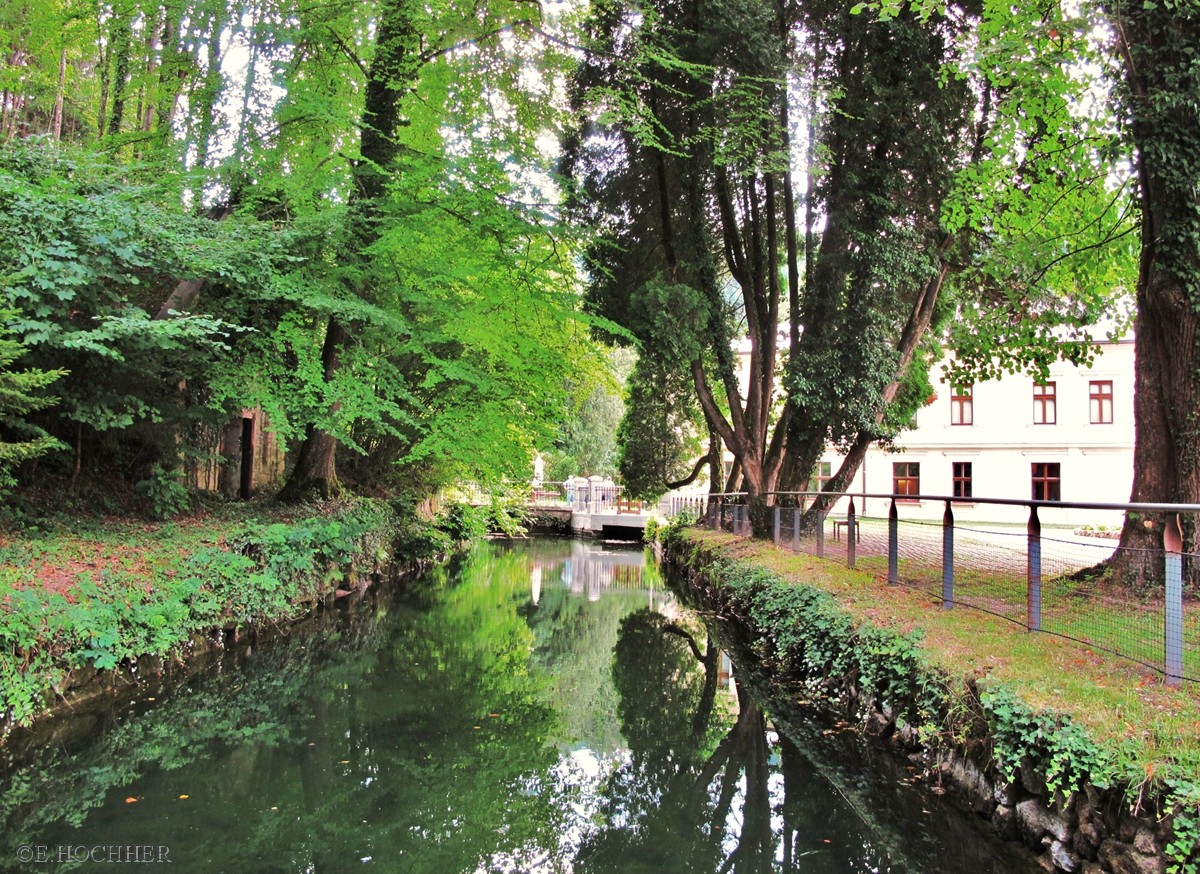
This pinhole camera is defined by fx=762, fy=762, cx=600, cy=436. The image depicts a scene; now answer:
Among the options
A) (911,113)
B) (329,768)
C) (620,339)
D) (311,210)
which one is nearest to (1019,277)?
(911,113)

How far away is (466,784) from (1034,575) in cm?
430

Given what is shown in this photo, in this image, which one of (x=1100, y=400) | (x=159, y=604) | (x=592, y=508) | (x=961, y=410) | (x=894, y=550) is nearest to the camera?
(x=159, y=604)

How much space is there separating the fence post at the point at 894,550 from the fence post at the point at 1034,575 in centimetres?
252

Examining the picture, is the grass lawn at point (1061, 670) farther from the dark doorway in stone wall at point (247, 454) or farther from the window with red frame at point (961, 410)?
the window with red frame at point (961, 410)

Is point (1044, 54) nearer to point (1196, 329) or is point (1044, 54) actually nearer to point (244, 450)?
point (1196, 329)

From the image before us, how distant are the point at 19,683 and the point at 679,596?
1112 centimetres

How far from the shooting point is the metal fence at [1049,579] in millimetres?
4332

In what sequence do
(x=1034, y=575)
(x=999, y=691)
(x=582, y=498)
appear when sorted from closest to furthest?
(x=999, y=691), (x=1034, y=575), (x=582, y=498)

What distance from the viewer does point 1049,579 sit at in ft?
18.9

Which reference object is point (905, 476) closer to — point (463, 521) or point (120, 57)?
point (463, 521)

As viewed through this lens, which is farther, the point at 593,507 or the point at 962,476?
the point at 593,507

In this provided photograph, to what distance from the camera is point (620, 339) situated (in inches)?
542

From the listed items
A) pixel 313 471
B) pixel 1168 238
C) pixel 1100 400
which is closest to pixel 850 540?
pixel 1168 238

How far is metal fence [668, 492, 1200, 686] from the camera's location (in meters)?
4.33
